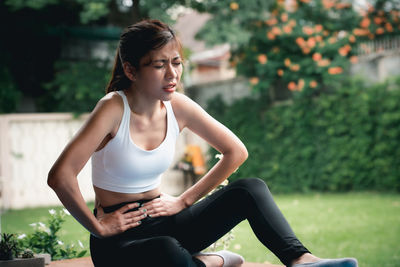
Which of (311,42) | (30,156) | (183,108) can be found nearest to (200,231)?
(183,108)

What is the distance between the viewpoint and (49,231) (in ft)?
9.97

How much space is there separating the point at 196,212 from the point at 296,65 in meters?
7.11

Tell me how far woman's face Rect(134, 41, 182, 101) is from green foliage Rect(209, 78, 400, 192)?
5718mm

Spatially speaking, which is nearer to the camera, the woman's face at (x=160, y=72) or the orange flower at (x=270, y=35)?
the woman's face at (x=160, y=72)

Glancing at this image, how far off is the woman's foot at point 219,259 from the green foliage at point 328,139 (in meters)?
5.33

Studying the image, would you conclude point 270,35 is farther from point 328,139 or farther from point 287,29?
point 328,139

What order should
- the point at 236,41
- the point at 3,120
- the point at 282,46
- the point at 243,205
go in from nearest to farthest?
the point at 243,205 → the point at 3,120 → the point at 236,41 → the point at 282,46

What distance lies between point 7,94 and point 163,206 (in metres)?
7.74

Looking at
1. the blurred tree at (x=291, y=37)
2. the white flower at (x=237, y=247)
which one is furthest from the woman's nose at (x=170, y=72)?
the blurred tree at (x=291, y=37)

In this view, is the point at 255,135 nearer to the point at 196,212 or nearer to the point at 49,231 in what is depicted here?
the point at 49,231

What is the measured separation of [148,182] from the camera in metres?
1.91

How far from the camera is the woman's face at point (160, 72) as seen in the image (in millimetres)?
1785

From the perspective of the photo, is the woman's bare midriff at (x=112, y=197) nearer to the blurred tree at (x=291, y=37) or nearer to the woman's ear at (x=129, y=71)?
the woman's ear at (x=129, y=71)

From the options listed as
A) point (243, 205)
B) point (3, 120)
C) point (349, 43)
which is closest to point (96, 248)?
point (243, 205)
